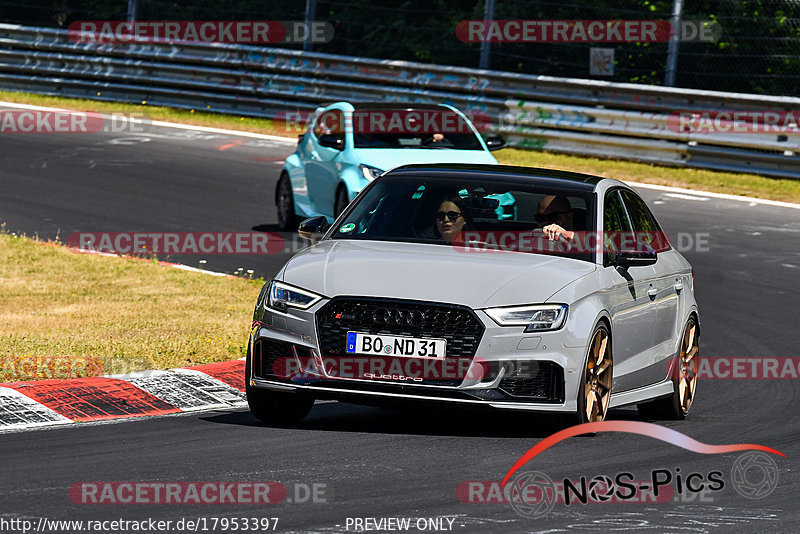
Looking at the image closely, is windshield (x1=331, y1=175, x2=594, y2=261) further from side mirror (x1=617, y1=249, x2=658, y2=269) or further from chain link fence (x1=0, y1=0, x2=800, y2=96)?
chain link fence (x1=0, y1=0, x2=800, y2=96)

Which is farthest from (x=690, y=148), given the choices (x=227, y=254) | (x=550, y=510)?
(x=550, y=510)

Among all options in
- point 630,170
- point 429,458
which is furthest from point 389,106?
point 429,458

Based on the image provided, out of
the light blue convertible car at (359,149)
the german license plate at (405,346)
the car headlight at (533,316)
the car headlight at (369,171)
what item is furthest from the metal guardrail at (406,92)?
the german license plate at (405,346)

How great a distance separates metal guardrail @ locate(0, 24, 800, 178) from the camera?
21.8 metres

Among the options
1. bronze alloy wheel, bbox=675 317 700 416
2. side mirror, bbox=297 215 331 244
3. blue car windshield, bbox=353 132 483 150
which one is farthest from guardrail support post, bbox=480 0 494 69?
side mirror, bbox=297 215 331 244

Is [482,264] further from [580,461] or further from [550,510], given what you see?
[550,510]

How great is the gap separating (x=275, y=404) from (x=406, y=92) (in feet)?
54.5

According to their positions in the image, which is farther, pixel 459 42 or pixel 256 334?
pixel 459 42

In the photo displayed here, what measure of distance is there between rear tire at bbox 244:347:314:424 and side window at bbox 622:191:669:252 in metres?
2.65

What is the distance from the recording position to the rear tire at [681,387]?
9.87 m

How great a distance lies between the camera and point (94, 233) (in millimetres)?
16578

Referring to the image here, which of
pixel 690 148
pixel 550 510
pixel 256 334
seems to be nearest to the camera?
pixel 550 510

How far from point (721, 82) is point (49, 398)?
663 inches

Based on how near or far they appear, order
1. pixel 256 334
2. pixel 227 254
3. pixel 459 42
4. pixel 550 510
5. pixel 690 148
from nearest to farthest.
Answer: pixel 550 510, pixel 256 334, pixel 227 254, pixel 690 148, pixel 459 42
